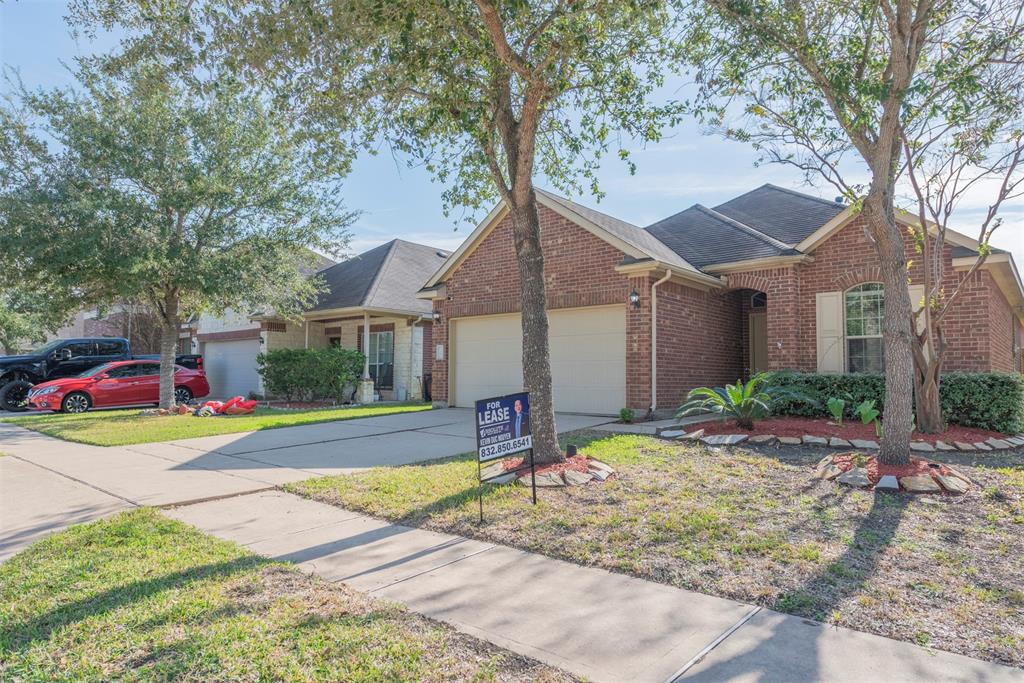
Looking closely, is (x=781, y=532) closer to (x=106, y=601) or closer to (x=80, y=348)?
(x=106, y=601)

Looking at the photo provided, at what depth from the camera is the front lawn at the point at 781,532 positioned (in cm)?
350

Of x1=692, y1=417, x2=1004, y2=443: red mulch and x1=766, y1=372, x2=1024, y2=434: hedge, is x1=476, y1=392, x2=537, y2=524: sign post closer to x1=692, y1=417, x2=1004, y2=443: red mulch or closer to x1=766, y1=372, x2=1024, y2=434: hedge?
x1=692, y1=417, x2=1004, y2=443: red mulch

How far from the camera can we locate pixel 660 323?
12.3 m

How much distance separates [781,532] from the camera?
4852mm

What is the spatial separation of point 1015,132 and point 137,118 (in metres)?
16.2

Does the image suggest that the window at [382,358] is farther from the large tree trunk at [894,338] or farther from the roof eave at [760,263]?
the large tree trunk at [894,338]

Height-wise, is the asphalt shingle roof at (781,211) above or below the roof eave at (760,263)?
above

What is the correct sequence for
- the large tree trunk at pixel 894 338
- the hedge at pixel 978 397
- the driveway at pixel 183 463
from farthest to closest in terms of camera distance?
the hedge at pixel 978 397
the large tree trunk at pixel 894 338
the driveway at pixel 183 463

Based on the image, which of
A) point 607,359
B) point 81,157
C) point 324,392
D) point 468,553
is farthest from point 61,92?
point 468,553

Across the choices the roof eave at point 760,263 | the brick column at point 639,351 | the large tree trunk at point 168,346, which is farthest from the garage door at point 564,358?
the large tree trunk at point 168,346

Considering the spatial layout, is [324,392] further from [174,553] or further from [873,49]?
[873,49]

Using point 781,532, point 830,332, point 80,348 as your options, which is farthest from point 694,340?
point 80,348

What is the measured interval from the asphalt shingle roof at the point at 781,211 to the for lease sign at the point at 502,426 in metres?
9.73

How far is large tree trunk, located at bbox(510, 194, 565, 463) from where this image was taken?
7211 millimetres
